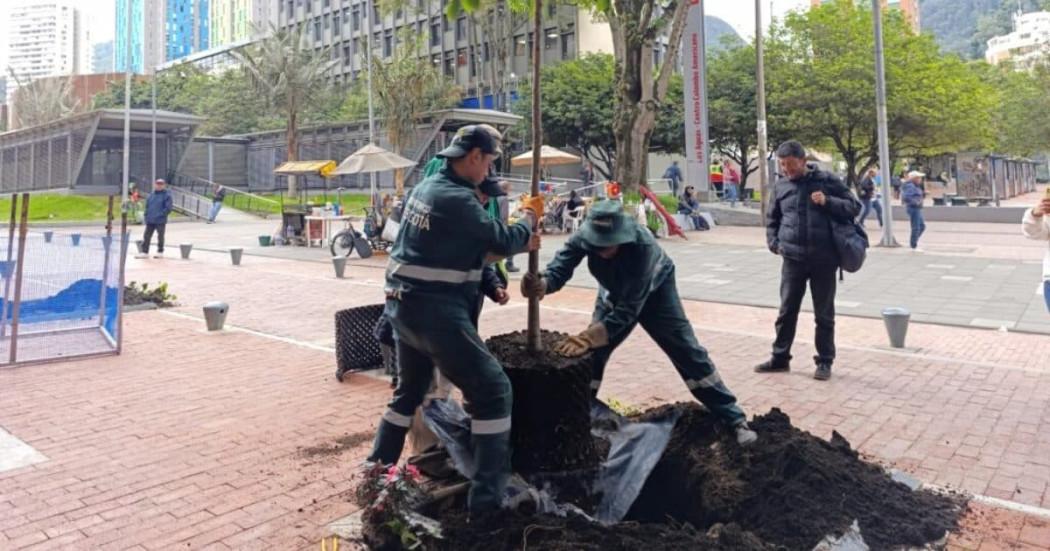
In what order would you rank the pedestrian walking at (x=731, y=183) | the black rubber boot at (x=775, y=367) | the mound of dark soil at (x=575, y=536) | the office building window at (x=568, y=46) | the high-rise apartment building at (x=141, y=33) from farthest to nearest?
the office building window at (x=568, y=46), the high-rise apartment building at (x=141, y=33), the pedestrian walking at (x=731, y=183), the black rubber boot at (x=775, y=367), the mound of dark soil at (x=575, y=536)

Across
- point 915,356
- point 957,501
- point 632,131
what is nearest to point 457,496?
point 957,501

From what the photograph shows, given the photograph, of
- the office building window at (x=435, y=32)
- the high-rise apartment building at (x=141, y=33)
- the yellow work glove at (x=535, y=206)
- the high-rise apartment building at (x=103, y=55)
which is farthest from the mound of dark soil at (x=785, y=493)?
the high-rise apartment building at (x=103, y=55)

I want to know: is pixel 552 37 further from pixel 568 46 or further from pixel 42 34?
pixel 42 34

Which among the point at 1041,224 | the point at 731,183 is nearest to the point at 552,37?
the point at 731,183

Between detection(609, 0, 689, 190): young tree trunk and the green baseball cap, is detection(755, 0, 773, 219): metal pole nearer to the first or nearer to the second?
detection(609, 0, 689, 190): young tree trunk

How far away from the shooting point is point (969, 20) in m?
174

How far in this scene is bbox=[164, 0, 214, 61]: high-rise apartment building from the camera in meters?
107

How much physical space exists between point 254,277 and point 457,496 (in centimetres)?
1191

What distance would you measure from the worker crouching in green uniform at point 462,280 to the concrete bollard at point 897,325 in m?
5.43

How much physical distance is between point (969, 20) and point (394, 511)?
8207 inches

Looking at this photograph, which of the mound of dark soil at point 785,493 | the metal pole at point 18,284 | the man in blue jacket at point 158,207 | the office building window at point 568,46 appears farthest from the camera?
the office building window at point 568,46

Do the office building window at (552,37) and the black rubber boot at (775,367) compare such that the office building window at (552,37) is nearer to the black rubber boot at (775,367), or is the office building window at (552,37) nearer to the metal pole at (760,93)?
the metal pole at (760,93)

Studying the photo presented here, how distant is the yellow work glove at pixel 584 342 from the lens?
3648mm

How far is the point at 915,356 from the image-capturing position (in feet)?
23.4
